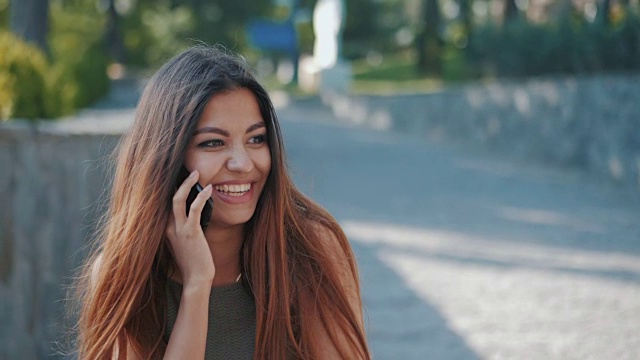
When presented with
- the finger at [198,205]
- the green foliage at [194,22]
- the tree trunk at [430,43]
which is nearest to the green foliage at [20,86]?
the finger at [198,205]

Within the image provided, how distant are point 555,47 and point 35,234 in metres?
11.3

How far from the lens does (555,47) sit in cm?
1503

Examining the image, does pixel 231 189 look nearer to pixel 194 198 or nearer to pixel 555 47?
pixel 194 198

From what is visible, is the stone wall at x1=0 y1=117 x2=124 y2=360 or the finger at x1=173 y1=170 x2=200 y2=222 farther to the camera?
the stone wall at x1=0 y1=117 x2=124 y2=360

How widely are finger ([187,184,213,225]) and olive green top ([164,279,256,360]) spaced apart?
0.90ft

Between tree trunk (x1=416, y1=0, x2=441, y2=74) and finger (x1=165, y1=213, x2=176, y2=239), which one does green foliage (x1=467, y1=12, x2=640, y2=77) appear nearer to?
finger (x1=165, y1=213, x2=176, y2=239)

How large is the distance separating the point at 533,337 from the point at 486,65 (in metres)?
14.0

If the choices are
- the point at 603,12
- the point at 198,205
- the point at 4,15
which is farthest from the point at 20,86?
the point at 4,15

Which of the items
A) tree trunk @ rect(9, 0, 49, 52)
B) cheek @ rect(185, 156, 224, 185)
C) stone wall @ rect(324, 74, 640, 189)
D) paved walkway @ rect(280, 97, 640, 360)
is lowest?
paved walkway @ rect(280, 97, 640, 360)

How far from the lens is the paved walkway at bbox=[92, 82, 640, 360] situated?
5238 millimetres

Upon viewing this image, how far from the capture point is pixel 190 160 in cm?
263

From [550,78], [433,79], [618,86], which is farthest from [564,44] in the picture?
[433,79]

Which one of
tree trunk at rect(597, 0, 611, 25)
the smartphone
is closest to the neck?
the smartphone

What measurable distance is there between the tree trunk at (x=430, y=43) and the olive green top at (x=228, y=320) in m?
29.0
